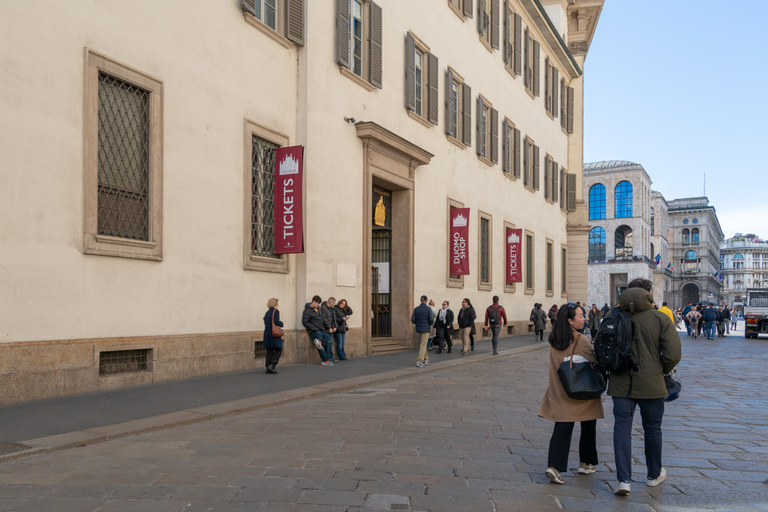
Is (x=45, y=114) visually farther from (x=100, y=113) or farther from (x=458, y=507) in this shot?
(x=458, y=507)

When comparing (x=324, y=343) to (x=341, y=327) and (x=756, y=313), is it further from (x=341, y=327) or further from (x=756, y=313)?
(x=756, y=313)

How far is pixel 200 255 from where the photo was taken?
43.1 ft

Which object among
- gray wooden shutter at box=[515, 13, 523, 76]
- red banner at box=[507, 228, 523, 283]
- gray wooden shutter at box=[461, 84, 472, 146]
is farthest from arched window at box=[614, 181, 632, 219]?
gray wooden shutter at box=[461, 84, 472, 146]

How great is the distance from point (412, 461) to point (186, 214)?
306 inches

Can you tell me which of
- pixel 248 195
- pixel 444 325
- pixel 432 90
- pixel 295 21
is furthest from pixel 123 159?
pixel 432 90

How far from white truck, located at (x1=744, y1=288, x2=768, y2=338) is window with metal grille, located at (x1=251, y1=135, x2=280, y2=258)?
29706 millimetres

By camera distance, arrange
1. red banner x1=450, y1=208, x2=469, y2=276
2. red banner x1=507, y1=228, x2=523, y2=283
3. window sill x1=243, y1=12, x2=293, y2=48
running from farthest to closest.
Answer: red banner x1=507, y1=228, x2=523, y2=283
red banner x1=450, y1=208, x2=469, y2=276
window sill x1=243, y1=12, x2=293, y2=48

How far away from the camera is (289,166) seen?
14969mm

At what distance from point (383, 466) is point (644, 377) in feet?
7.53

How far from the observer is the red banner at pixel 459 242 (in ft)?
78.2

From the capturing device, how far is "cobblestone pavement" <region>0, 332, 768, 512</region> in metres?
5.20

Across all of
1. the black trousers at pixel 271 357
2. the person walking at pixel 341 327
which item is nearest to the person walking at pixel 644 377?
the black trousers at pixel 271 357

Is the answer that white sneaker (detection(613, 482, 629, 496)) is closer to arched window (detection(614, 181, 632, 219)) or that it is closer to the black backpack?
the black backpack

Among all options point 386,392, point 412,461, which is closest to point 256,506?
Result: point 412,461
